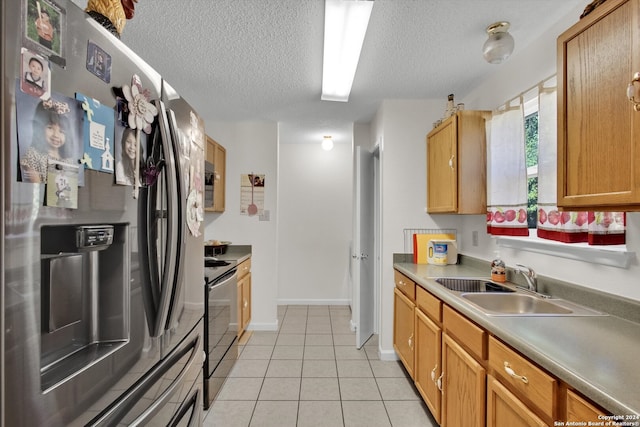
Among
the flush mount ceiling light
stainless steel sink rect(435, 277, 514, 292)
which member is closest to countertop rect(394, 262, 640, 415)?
stainless steel sink rect(435, 277, 514, 292)

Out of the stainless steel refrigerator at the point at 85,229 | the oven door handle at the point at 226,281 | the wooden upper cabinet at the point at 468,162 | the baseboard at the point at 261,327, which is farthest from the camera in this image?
the baseboard at the point at 261,327

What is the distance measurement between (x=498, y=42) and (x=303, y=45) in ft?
3.76

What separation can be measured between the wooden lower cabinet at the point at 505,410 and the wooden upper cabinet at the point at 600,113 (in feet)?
2.47

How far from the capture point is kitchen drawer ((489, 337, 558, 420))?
98 centimetres

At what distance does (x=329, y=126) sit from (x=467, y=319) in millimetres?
2976

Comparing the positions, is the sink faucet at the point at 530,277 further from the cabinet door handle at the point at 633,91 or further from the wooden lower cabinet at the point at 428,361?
the cabinet door handle at the point at 633,91

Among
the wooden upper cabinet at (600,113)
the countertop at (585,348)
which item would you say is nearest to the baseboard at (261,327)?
the countertop at (585,348)

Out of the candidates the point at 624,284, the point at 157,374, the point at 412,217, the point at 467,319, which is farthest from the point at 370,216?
the point at 157,374

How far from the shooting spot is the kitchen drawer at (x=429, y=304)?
1.90 m

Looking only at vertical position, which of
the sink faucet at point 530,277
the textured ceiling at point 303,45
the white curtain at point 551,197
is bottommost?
the sink faucet at point 530,277

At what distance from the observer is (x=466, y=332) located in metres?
1.54

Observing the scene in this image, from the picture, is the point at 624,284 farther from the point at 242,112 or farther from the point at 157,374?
the point at 242,112

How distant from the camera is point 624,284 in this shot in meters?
1.39

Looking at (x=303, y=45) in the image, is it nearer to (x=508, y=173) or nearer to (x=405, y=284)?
(x=508, y=173)
